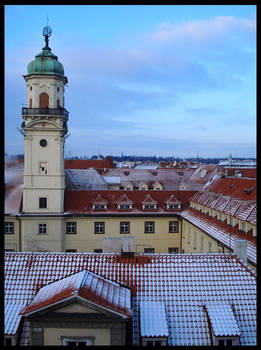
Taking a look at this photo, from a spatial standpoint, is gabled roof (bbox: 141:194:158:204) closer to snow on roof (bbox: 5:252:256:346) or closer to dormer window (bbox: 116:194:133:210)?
dormer window (bbox: 116:194:133:210)

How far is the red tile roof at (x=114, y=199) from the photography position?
32438mm

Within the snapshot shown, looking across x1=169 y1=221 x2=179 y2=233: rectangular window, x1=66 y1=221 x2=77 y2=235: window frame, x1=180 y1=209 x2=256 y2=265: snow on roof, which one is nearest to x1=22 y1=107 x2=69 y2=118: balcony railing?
x1=66 y1=221 x2=77 y2=235: window frame

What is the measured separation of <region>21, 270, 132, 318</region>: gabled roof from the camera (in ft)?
29.5

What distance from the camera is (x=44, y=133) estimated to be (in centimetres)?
3164

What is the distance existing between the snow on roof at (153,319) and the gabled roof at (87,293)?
66 cm

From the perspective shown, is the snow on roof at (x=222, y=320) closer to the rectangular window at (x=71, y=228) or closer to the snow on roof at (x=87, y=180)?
the rectangular window at (x=71, y=228)

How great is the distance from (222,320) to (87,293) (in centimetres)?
423

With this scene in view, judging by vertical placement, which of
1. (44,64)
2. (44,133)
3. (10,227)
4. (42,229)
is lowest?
(42,229)

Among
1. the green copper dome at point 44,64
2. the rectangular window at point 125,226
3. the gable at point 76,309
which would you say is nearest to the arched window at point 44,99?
the green copper dome at point 44,64

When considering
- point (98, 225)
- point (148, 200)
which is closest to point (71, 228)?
point (98, 225)

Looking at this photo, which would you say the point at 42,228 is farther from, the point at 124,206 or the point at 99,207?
the point at 124,206

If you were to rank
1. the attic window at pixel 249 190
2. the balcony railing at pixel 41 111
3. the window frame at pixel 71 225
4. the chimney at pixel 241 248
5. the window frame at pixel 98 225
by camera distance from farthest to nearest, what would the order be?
the window frame at pixel 71 225, the window frame at pixel 98 225, the balcony railing at pixel 41 111, the attic window at pixel 249 190, the chimney at pixel 241 248

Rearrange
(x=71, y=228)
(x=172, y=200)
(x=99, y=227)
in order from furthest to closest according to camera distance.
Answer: (x=172, y=200) < (x=71, y=228) < (x=99, y=227)
